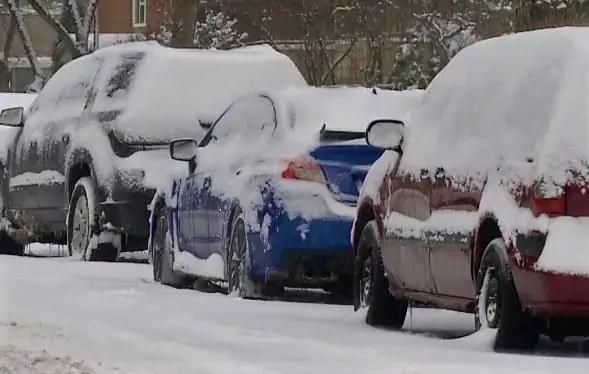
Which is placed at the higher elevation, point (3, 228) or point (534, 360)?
point (534, 360)

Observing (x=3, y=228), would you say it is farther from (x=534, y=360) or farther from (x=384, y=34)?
(x=384, y=34)

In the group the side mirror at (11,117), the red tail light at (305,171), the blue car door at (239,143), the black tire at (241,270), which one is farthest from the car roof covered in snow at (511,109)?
the side mirror at (11,117)

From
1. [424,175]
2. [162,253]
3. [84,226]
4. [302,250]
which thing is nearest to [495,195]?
[424,175]

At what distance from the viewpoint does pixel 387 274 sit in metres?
10.5

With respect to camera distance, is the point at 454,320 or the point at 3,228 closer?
the point at 454,320

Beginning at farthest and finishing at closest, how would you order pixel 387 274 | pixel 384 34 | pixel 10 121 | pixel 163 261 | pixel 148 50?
pixel 384 34
pixel 10 121
pixel 148 50
pixel 163 261
pixel 387 274

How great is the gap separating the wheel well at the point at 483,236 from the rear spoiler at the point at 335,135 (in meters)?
3.06

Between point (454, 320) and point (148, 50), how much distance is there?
19.0 ft

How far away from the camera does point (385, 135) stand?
33.9 ft

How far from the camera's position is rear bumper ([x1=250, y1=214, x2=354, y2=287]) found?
38.1ft

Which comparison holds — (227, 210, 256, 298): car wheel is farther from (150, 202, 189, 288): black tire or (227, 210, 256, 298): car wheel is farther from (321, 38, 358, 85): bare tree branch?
(321, 38, 358, 85): bare tree branch

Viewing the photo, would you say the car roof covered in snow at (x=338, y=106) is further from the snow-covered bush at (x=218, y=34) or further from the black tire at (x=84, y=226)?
the snow-covered bush at (x=218, y=34)

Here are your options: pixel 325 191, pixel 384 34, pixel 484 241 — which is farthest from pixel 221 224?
pixel 384 34

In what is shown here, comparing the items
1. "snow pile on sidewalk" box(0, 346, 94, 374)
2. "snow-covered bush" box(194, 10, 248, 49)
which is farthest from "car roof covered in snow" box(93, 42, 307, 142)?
"snow-covered bush" box(194, 10, 248, 49)
